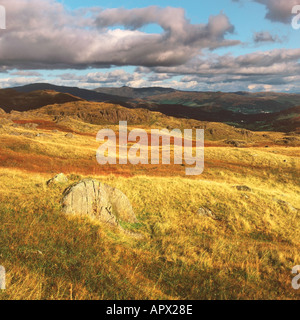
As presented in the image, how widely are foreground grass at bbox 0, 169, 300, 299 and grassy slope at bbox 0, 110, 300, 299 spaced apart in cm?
3

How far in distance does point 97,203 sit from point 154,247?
182 inches

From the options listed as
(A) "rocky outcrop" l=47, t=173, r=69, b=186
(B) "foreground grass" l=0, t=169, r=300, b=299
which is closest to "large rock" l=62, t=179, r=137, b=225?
(B) "foreground grass" l=0, t=169, r=300, b=299

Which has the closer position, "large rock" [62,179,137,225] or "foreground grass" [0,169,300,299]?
"foreground grass" [0,169,300,299]

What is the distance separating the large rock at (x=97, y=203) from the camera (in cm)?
1244

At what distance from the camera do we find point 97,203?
13328mm

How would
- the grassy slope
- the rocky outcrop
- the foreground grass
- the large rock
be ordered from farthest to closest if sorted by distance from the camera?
the rocky outcrop, the large rock, the grassy slope, the foreground grass

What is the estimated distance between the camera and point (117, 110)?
647 feet

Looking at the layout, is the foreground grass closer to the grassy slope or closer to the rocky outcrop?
Answer: the grassy slope

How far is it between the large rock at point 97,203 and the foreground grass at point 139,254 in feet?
2.94

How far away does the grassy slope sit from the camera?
6164 mm

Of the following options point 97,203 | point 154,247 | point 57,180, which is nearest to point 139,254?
point 154,247

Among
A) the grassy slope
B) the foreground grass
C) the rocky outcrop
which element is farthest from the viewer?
the rocky outcrop
